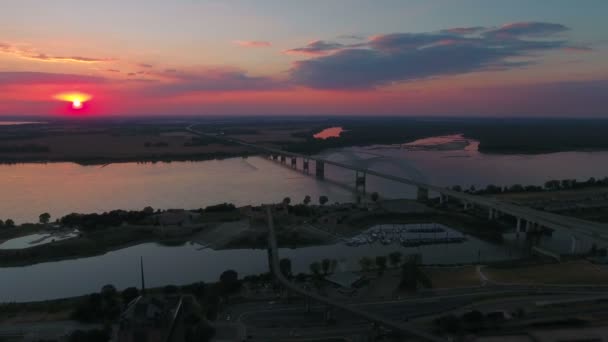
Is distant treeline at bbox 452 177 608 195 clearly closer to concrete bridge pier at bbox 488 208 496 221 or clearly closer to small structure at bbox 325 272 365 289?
concrete bridge pier at bbox 488 208 496 221

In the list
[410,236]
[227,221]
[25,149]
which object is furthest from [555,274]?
[25,149]

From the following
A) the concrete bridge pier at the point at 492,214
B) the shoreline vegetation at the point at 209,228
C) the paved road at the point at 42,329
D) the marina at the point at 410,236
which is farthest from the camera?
the concrete bridge pier at the point at 492,214

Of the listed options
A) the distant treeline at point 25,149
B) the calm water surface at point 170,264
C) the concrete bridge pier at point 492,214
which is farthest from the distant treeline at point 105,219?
the distant treeline at point 25,149

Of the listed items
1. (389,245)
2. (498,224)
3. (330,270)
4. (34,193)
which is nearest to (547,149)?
(498,224)

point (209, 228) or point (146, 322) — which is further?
point (209, 228)

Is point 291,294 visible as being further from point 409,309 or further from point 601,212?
point 601,212

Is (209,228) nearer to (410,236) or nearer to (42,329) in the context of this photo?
(410,236)

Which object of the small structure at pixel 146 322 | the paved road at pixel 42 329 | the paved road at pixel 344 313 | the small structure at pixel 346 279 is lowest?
the paved road at pixel 42 329

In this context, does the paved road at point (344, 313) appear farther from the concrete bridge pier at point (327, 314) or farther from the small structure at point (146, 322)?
the small structure at point (146, 322)
